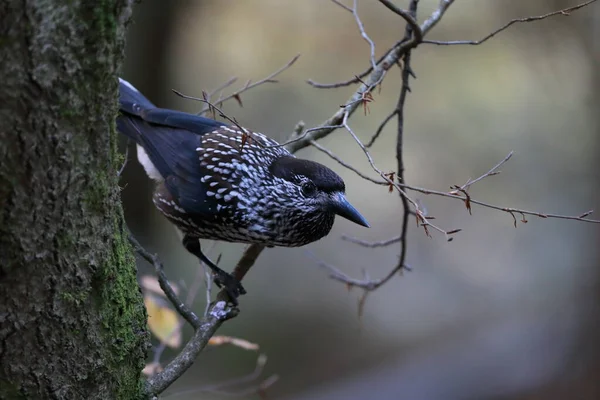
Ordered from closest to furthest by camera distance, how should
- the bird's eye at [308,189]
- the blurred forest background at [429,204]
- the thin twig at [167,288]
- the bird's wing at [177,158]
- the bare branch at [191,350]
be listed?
1. the bare branch at [191,350]
2. the thin twig at [167,288]
3. the bird's eye at [308,189]
4. the bird's wing at [177,158]
5. the blurred forest background at [429,204]

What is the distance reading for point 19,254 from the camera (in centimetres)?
137

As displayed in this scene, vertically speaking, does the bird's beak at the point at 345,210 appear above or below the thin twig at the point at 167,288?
above

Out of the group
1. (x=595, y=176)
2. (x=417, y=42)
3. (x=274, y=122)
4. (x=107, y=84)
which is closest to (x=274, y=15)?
(x=274, y=122)

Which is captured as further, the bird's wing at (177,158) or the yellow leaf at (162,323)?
the yellow leaf at (162,323)

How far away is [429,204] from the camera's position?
8414mm

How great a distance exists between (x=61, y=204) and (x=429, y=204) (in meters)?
7.37

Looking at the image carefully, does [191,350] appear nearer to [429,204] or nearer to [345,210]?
[345,210]

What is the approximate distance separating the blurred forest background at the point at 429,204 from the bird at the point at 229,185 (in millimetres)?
3104

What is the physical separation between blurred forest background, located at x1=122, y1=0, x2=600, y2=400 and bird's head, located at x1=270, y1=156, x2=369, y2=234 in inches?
144

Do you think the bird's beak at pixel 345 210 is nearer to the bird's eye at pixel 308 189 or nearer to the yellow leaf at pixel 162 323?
the bird's eye at pixel 308 189

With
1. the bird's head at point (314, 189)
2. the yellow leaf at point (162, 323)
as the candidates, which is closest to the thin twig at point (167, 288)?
the bird's head at point (314, 189)

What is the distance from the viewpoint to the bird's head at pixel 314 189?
254cm

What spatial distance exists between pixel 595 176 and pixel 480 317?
2.38m

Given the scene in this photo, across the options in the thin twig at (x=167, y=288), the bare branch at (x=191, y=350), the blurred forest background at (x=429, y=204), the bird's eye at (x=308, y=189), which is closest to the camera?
the bare branch at (x=191, y=350)
